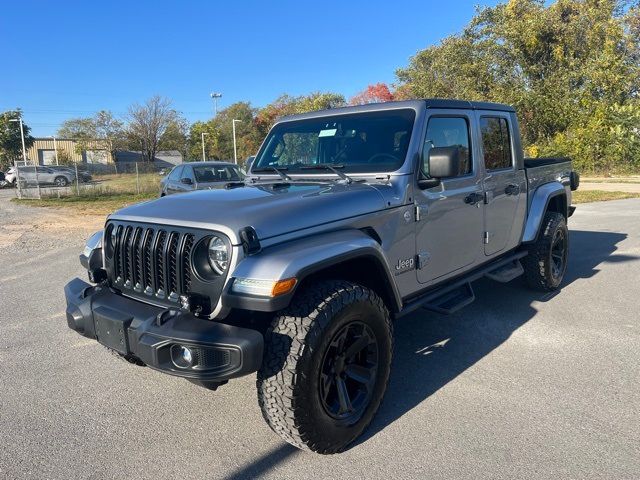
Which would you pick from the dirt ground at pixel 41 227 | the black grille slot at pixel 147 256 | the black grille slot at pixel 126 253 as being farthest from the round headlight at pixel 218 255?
the dirt ground at pixel 41 227

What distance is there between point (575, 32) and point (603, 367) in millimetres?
25569

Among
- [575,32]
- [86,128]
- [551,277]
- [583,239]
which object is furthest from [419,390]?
[86,128]

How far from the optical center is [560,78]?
24.3 m

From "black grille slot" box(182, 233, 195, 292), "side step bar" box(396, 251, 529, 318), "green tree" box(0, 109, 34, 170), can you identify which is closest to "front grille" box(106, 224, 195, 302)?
"black grille slot" box(182, 233, 195, 292)

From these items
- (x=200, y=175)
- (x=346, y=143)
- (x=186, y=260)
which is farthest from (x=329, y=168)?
(x=200, y=175)

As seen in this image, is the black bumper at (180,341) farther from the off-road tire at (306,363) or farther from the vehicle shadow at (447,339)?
the vehicle shadow at (447,339)

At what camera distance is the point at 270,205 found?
9.38 ft

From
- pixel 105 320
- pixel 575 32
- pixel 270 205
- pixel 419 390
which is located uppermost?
pixel 575 32

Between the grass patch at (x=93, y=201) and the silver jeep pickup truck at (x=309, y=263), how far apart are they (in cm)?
1377

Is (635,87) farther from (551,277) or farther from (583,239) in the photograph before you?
(551,277)

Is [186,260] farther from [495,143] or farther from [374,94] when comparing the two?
[374,94]

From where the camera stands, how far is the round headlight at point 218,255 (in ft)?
8.62

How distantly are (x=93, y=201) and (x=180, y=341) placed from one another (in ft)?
63.3

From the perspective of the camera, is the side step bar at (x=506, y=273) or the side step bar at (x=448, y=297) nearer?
the side step bar at (x=448, y=297)
